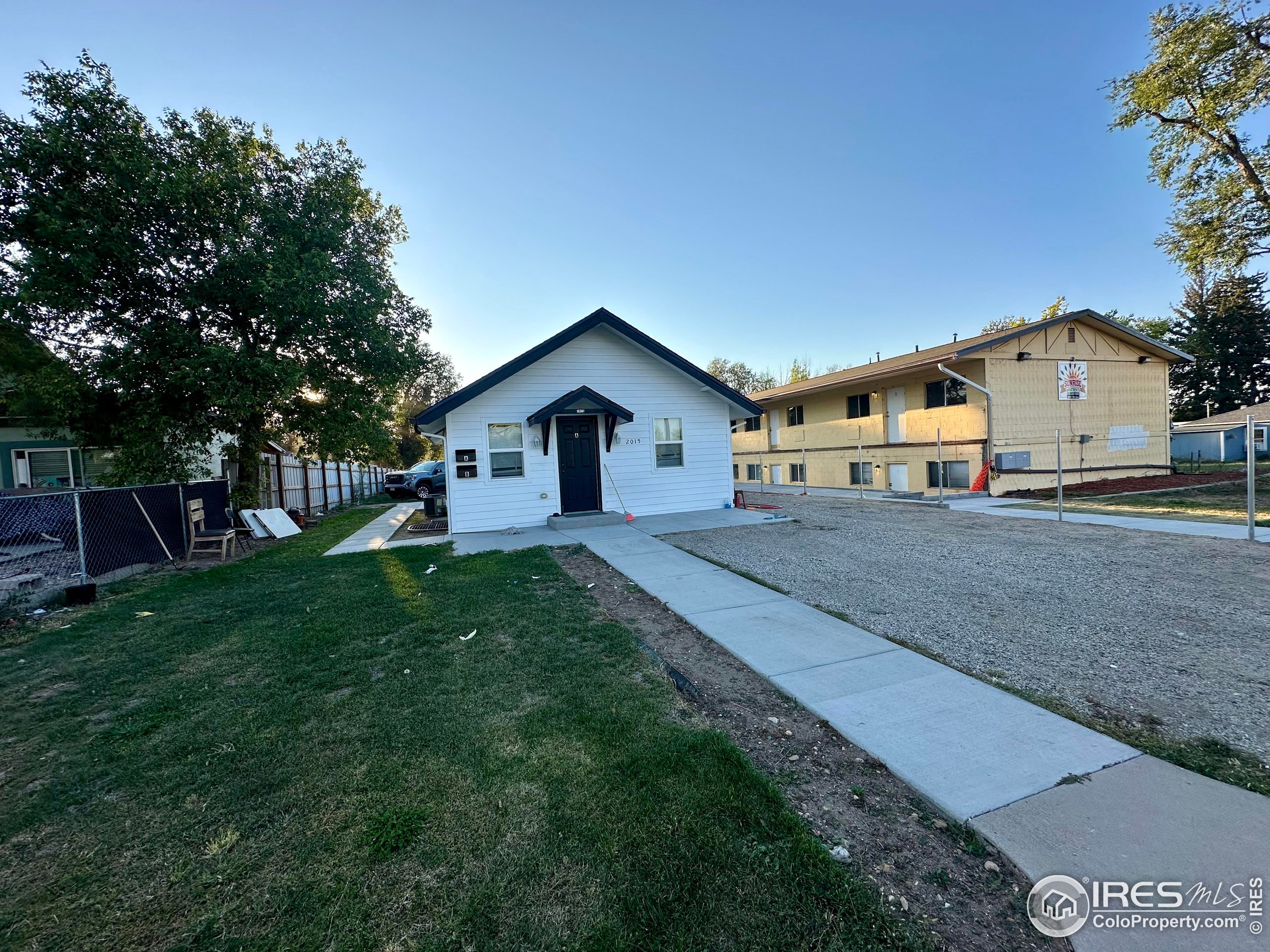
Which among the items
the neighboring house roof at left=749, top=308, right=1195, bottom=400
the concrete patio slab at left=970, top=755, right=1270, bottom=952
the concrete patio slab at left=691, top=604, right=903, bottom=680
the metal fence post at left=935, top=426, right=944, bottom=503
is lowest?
the concrete patio slab at left=970, top=755, right=1270, bottom=952

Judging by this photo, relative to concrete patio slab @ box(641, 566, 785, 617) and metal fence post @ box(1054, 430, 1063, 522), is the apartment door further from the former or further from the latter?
concrete patio slab @ box(641, 566, 785, 617)

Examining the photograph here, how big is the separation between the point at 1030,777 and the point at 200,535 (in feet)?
45.9

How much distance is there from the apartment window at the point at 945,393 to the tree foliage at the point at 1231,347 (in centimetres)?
3145

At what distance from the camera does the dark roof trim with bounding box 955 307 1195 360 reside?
14.9 metres

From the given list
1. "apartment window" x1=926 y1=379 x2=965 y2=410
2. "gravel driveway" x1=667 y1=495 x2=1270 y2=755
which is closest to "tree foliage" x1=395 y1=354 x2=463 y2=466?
"apartment window" x1=926 y1=379 x2=965 y2=410

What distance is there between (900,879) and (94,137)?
19036 millimetres

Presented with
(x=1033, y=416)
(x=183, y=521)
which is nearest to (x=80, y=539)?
(x=183, y=521)

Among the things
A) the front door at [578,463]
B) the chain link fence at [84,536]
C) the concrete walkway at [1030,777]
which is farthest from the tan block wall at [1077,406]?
the chain link fence at [84,536]

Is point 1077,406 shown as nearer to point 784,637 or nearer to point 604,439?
point 604,439

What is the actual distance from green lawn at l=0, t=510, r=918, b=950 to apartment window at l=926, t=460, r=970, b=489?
1558cm

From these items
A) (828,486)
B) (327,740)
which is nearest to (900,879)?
(327,740)

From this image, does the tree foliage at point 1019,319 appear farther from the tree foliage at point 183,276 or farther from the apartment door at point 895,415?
the tree foliage at point 183,276

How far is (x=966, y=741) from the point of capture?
2.88m

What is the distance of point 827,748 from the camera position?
9.55ft
